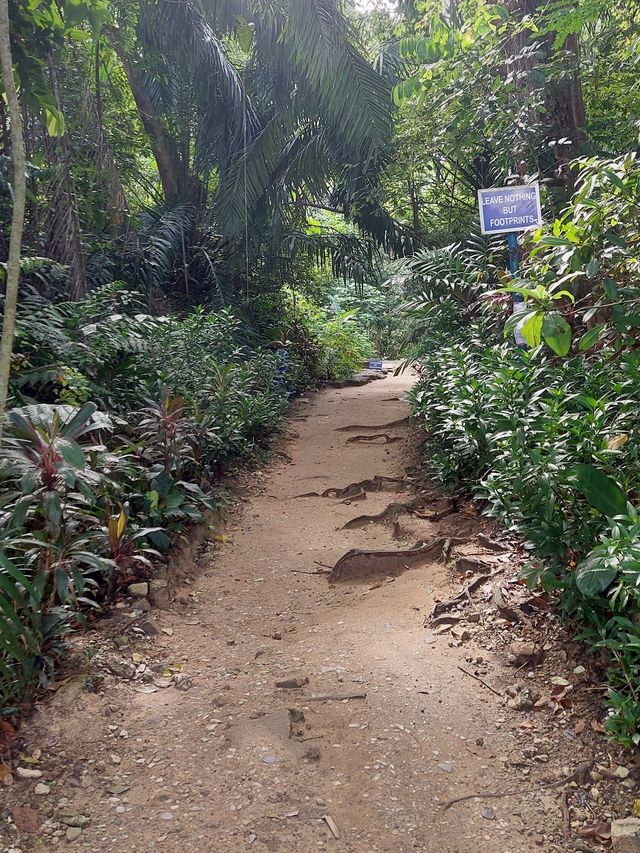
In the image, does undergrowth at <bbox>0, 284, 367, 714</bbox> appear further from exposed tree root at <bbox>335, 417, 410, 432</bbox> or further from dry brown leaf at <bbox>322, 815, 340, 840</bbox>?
dry brown leaf at <bbox>322, 815, 340, 840</bbox>

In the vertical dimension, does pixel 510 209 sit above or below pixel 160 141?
below

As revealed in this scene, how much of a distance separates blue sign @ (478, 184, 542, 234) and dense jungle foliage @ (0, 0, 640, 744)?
26cm

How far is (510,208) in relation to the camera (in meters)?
4.41

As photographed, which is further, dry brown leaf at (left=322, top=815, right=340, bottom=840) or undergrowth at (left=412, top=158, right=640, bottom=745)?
undergrowth at (left=412, top=158, right=640, bottom=745)

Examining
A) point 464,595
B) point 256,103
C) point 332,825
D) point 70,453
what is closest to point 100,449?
point 70,453

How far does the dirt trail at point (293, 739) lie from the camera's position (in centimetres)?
211

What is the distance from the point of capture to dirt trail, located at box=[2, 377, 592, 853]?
211cm

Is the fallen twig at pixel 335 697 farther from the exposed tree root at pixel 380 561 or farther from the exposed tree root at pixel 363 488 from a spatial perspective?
the exposed tree root at pixel 363 488

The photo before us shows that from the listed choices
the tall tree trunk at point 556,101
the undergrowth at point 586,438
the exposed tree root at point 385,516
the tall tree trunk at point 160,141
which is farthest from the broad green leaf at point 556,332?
the tall tree trunk at point 160,141

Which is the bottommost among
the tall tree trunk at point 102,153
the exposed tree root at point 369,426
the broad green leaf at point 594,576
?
the exposed tree root at point 369,426

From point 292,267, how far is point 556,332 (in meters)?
9.68

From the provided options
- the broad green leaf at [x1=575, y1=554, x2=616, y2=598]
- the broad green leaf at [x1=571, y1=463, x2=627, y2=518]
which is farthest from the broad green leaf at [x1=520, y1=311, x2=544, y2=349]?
the broad green leaf at [x1=575, y1=554, x2=616, y2=598]

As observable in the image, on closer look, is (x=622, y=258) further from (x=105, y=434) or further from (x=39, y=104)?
(x=105, y=434)

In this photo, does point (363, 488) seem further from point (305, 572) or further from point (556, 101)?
point (556, 101)
